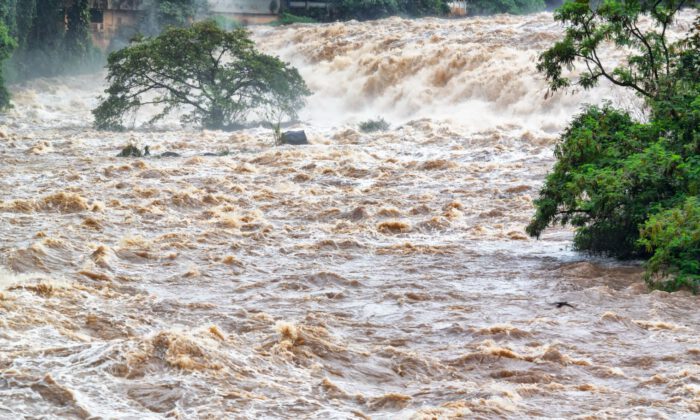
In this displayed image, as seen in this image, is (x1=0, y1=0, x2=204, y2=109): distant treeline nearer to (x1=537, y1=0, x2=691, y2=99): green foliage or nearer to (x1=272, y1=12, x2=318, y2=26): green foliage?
(x1=272, y1=12, x2=318, y2=26): green foliage

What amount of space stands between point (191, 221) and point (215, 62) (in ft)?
39.9

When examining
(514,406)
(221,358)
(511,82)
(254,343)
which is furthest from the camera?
(511,82)

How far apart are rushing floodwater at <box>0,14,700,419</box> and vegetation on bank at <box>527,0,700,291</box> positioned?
1.39ft

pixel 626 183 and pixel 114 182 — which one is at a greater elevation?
pixel 626 183

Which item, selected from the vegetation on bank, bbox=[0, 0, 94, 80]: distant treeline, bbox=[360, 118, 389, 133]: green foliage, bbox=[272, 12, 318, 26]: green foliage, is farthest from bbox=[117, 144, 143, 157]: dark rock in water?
bbox=[272, 12, 318, 26]: green foliage

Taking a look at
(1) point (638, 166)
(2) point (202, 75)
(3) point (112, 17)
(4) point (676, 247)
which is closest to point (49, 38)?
(3) point (112, 17)

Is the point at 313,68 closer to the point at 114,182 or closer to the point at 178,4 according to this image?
the point at 178,4

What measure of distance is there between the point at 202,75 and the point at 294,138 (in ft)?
16.2

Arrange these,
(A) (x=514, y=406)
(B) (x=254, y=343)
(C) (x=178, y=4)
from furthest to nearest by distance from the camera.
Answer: (C) (x=178, y=4) → (B) (x=254, y=343) → (A) (x=514, y=406)

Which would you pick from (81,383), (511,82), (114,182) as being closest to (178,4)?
(511,82)

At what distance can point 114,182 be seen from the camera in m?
17.3

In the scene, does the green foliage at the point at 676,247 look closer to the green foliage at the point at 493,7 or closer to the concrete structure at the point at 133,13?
the green foliage at the point at 493,7

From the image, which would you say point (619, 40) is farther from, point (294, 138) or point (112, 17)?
point (112, 17)

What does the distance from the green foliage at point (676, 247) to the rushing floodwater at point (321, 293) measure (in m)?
0.19
